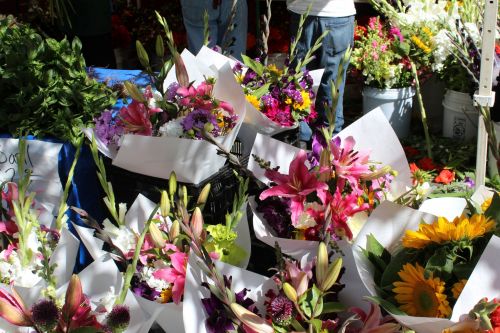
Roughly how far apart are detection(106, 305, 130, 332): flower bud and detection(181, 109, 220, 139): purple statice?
1.89 feet

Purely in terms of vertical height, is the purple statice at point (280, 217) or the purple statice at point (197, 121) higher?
the purple statice at point (197, 121)

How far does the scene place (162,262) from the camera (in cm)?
98

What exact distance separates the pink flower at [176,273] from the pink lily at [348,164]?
0.94ft

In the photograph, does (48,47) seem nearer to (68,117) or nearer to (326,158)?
(68,117)

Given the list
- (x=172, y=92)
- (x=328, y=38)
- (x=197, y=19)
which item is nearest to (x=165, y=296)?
(x=172, y=92)

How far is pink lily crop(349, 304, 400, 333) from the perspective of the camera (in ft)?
2.64

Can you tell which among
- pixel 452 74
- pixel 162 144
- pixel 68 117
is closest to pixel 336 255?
pixel 162 144

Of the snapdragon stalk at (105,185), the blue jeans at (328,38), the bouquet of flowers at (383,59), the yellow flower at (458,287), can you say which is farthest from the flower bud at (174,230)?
the bouquet of flowers at (383,59)

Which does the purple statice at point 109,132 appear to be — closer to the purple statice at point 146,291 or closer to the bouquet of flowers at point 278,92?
the bouquet of flowers at point 278,92

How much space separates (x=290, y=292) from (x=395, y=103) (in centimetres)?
294

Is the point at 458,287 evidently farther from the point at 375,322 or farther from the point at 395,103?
the point at 395,103

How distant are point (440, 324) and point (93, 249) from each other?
1.86 ft

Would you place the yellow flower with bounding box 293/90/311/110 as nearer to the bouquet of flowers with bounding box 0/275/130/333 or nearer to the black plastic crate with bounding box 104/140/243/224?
the black plastic crate with bounding box 104/140/243/224

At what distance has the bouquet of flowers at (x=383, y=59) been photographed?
11.3 ft
